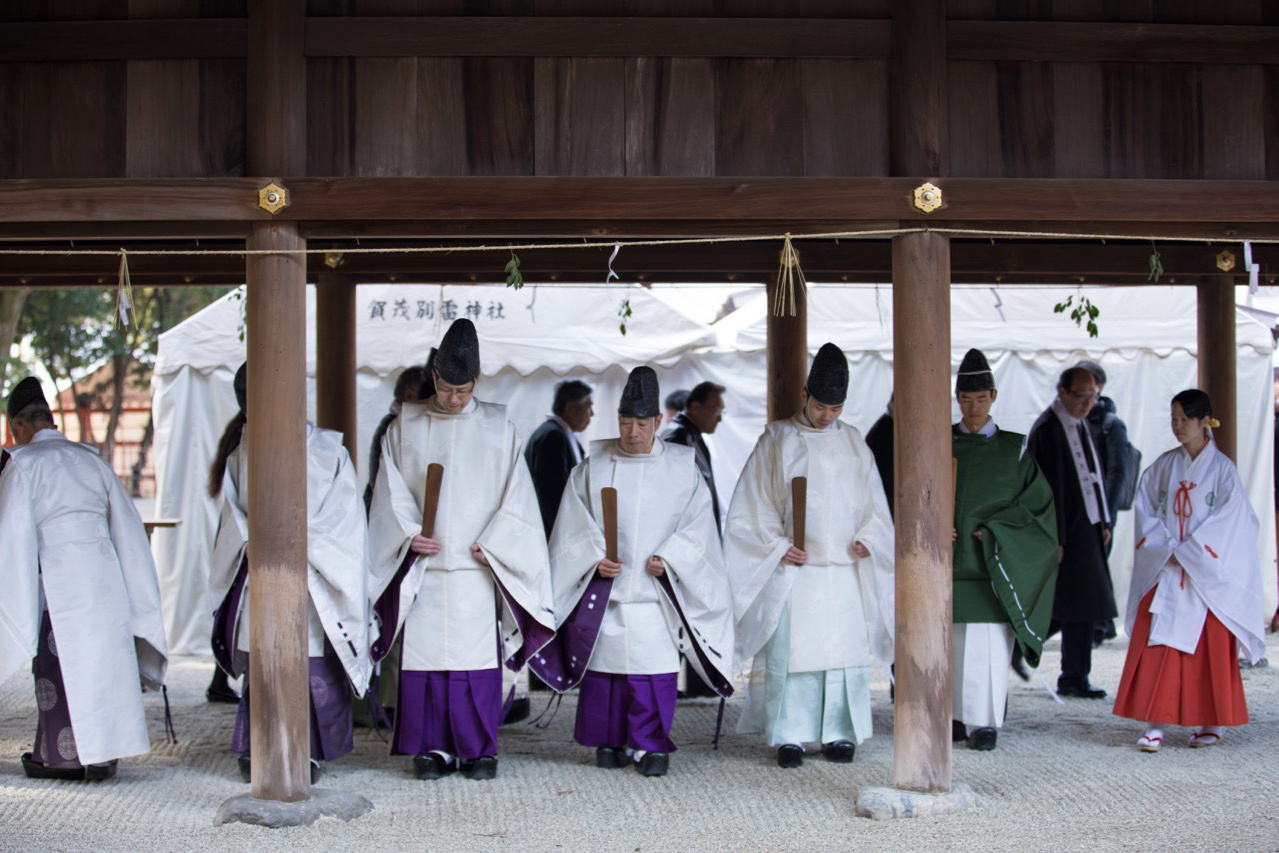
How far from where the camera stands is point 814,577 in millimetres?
6066

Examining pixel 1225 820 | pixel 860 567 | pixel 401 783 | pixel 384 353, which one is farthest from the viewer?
pixel 384 353

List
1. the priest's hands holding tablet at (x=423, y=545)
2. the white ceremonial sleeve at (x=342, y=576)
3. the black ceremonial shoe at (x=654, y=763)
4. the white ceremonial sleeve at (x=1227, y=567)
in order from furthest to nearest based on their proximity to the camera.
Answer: the white ceremonial sleeve at (x=1227, y=567) < the black ceremonial shoe at (x=654, y=763) < the priest's hands holding tablet at (x=423, y=545) < the white ceremonial sleeve at (x=342, y=576)

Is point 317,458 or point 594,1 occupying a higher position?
point 594,1

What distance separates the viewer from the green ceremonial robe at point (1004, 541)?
6.39 metres

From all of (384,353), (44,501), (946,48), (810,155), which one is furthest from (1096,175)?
(384,353)

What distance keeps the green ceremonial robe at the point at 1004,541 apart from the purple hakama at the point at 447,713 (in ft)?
7.28

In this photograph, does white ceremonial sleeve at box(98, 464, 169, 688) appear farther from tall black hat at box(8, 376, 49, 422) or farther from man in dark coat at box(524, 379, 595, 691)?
man in dark coat at box(524, 379, 595, 691)

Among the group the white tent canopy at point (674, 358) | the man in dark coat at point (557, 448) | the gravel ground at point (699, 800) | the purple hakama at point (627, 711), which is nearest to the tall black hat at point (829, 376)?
the purple hakama at point (627, 711)

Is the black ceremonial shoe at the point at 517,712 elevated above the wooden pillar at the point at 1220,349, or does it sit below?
below

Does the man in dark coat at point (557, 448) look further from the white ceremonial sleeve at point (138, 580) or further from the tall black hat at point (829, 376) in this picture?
the white ceremonial sleeve at point (138, 580)

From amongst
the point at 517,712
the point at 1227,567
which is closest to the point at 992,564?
the point at 1227,567

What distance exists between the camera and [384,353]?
32.1 ft

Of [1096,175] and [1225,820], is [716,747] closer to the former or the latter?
[1225,820]

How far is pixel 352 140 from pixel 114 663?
7.88 feet
